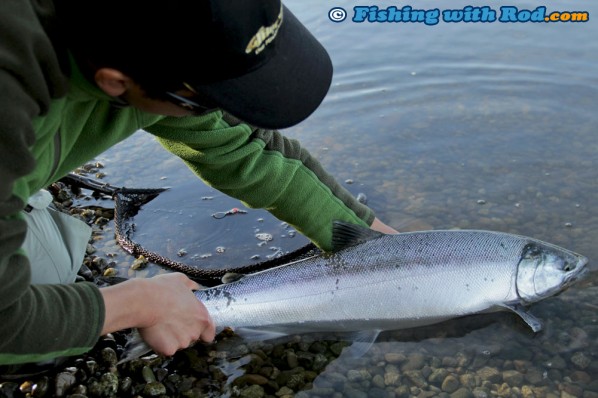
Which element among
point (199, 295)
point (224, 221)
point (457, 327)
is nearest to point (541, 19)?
point (224, 221)

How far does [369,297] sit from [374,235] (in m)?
0.30

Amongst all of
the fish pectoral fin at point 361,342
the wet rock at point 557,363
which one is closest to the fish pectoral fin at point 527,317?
the wet rock at point 557,363

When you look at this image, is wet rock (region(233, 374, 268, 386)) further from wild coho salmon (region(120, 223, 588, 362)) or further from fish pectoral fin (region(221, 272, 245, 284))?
fish pectoral fin (region(221, 272, 245, 284))

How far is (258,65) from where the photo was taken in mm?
1801

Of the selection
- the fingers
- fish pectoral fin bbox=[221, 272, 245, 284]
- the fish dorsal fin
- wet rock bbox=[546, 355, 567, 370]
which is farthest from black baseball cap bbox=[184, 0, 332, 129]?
wet rock bbox=[546, 355, 567, 370]

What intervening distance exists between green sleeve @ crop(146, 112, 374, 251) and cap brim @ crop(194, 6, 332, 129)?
78cm

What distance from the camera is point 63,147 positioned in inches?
85.7

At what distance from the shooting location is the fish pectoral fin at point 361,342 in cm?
291

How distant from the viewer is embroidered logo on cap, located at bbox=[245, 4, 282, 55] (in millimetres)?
1736

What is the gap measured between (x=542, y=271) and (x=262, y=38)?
1820 millimetres

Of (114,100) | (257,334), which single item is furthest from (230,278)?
(114,100)

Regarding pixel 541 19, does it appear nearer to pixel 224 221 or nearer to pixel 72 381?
pixel 224 221

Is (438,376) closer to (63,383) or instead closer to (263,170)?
(263,170)

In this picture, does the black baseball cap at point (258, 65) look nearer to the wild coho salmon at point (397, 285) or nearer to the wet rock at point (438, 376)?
the wild coho salmon at point (397, 285)
